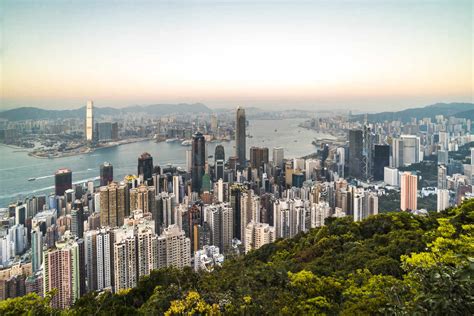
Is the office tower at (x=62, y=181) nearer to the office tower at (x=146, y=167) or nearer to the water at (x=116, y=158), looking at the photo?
the water at (x=116, y=158)

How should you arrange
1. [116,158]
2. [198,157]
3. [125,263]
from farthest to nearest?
1. [198,157]
2. [116,158]
3. [125,263]

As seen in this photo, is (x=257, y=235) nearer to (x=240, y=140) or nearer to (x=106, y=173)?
(x=106, y=173)

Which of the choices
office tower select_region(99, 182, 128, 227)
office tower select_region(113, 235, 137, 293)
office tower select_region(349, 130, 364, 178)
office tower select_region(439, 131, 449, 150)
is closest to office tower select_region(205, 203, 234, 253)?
office tower select_region(99, 182, 128, 227)

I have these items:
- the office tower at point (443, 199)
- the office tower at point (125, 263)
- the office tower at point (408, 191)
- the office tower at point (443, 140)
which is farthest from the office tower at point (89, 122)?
the office tower at point (443, 140)

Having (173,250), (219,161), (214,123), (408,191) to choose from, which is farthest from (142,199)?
(408,191)

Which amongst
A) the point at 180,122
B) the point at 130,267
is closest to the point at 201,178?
the point at 180,122

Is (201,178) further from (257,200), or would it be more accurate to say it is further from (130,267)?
(130,267)

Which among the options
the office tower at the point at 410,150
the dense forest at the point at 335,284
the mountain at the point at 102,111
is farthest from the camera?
the office tower at the point at 410,150
